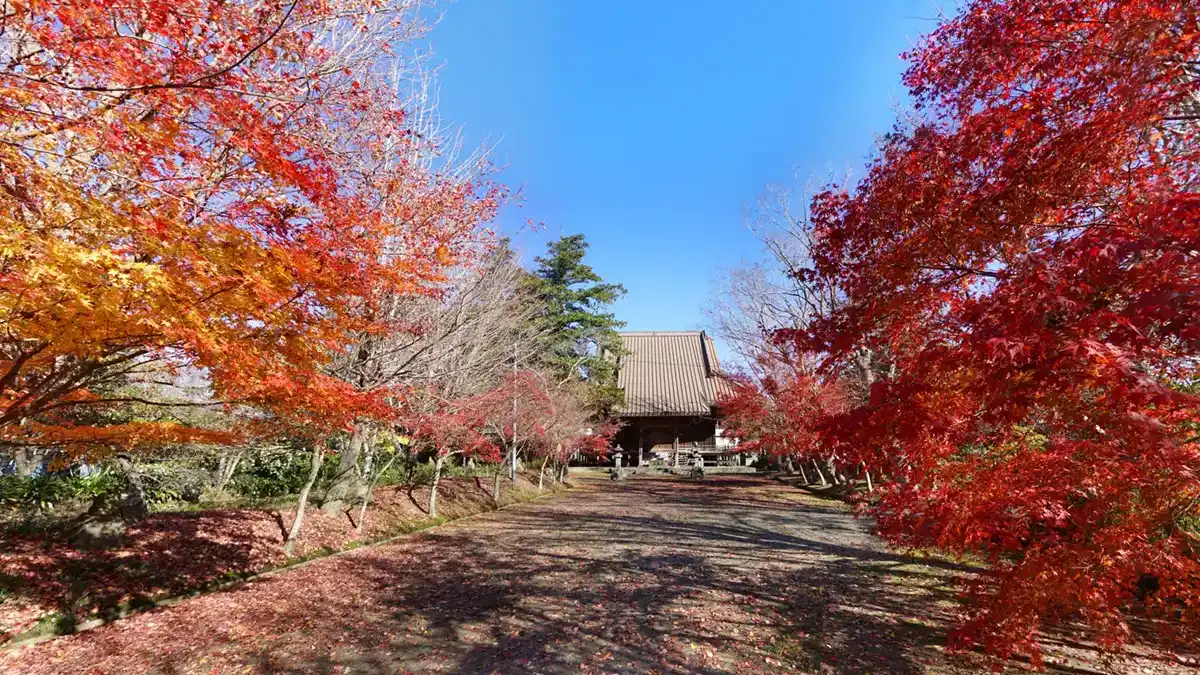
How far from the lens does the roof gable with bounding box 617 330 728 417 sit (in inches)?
1140

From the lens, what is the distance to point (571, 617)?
5781 millimetres

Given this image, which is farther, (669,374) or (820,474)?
(669,374)

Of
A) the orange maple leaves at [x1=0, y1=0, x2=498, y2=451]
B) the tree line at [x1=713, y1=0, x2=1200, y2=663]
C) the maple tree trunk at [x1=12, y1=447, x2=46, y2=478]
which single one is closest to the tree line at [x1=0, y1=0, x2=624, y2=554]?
the orange maple leaves at [x1=0, y1=0, x2=498, y2=451]

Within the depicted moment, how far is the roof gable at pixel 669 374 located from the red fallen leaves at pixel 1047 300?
70.2ft

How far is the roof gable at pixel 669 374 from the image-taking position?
1140 inches

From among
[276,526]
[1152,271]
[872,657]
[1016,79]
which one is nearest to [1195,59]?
[1016,79]

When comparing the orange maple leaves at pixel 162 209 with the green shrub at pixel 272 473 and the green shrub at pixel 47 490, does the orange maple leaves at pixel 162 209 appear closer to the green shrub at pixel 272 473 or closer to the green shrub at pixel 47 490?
the green shrub at pixel 47 490

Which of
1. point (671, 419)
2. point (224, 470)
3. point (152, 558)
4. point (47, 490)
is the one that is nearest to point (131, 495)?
point (47, 490)

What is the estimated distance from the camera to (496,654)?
4.81m

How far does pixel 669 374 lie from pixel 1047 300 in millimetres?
29887

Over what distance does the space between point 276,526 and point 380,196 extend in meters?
6.39

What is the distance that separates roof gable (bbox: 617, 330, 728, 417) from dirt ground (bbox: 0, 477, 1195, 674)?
60.2 ft

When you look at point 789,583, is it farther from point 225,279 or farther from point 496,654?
point 225,279

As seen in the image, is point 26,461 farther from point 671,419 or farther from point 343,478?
point 671,419
